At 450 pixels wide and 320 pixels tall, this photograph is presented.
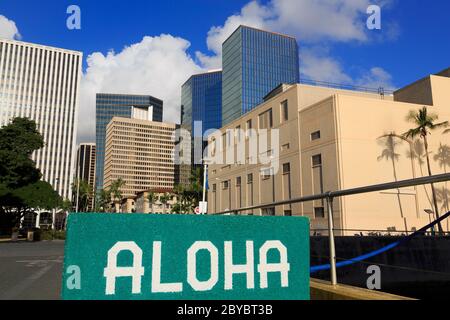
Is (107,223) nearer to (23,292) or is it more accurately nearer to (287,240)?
(287,240)

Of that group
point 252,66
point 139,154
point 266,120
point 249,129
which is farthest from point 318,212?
point 139,154

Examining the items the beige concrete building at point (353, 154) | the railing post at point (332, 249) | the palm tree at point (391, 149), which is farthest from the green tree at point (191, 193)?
the railing post at point (332, 249)

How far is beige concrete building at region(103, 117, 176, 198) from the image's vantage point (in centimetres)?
17800

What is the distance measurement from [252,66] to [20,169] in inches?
4844

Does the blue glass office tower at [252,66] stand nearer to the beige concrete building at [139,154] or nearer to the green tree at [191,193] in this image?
the beige concrete building at [139,154]

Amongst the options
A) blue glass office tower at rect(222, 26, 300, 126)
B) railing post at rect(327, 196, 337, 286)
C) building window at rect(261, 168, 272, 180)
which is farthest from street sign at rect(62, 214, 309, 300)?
blue glass office tower at rect(222, 26, 300, 126)

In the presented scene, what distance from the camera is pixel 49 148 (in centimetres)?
12725

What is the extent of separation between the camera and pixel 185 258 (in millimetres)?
2180

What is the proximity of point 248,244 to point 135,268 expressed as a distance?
659 mm

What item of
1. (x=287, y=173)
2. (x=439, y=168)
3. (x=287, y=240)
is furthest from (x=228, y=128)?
(x=287, y=240)

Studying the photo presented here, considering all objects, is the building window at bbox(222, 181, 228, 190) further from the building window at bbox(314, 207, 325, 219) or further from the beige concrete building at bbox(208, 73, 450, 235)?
the building window at bbox(314, 207, 325, 219)

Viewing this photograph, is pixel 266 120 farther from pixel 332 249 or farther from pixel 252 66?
pixel 252 66

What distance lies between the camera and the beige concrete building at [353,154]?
37.4 metres
